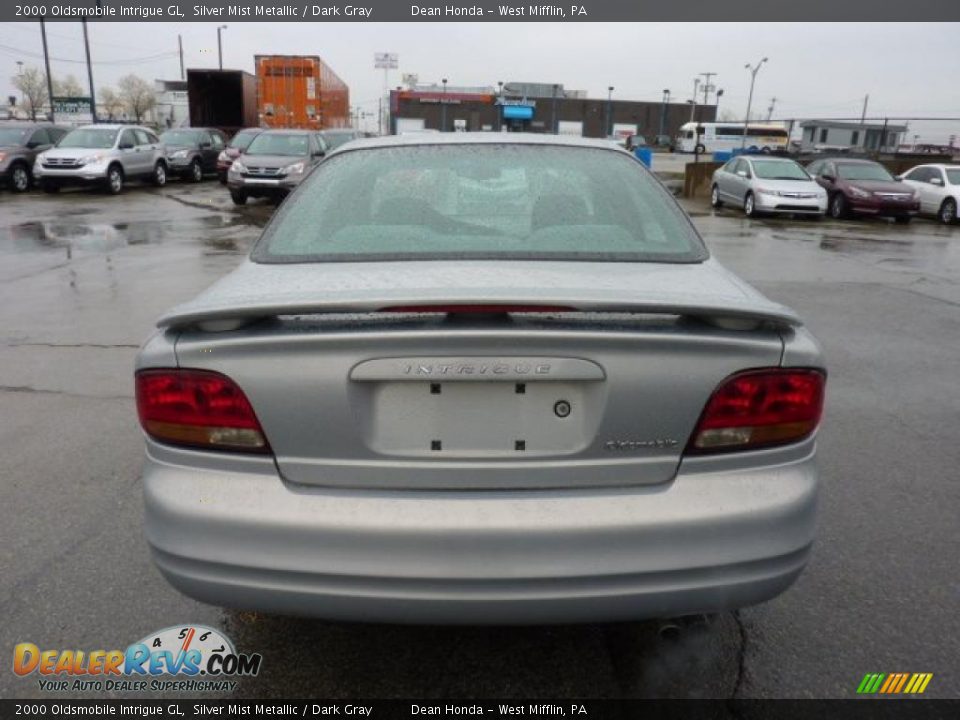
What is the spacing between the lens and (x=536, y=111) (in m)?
95.2

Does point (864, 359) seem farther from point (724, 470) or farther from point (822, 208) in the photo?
point (822, 208)

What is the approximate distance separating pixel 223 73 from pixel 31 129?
873cm

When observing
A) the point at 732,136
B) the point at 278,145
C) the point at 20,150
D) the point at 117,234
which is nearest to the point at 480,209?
the point at 117,234

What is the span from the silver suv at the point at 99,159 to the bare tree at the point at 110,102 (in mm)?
92392

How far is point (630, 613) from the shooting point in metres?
1.97

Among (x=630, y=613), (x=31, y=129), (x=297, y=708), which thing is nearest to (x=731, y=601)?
(x=630, y=613)

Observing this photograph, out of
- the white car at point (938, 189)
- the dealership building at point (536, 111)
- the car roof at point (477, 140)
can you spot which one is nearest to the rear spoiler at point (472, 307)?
the car roof at point (477, 140)

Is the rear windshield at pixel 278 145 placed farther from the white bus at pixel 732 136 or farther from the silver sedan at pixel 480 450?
the white bus at pixel 732 136

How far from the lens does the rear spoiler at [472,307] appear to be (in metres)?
1.92

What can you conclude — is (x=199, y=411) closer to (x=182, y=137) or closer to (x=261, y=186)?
(x=261, y=186)

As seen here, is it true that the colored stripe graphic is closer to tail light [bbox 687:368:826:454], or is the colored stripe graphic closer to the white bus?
tail light [bbox 687:368:826:454]

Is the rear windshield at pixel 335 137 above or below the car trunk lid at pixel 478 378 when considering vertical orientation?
below

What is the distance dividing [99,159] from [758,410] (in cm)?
2178

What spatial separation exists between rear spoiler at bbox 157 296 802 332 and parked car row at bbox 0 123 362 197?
1637cm
